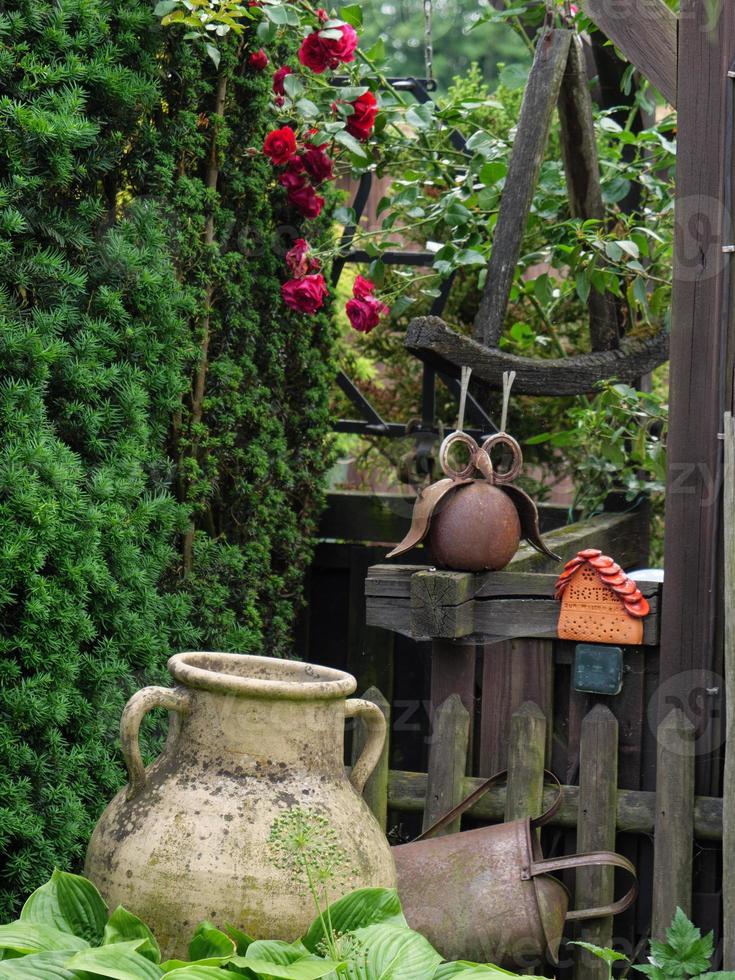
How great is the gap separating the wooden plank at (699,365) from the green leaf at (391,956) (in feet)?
3.33

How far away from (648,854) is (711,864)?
16 cm

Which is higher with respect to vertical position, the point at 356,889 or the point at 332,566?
the point at 332,566

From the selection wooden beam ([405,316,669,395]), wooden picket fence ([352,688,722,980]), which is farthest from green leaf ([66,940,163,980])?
wooden beam ([405,316,669,395])

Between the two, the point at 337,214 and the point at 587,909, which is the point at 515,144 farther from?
the point at 587,909

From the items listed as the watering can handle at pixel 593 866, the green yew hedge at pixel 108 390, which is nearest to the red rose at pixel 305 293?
the green yew hedge at pixel 108 390

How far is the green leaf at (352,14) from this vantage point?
12.2 ft

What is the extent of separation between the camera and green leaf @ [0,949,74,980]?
170cm

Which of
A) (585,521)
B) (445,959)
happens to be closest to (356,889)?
(445,959)

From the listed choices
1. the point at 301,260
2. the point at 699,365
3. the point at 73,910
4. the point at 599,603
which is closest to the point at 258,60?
the point at 301,260

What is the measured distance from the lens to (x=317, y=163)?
12.2 feet

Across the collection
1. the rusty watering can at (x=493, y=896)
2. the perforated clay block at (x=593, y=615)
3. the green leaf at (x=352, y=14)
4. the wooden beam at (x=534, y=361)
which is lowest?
the rusty watering can at (x=493, y=896)

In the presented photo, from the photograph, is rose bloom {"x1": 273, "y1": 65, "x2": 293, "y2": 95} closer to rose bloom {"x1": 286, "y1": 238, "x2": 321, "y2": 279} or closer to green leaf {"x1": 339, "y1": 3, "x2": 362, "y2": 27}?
green leaf {"x1": 339, "y1": 3, "x2": 362, "y2": 27}

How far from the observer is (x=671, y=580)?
8.66 feet

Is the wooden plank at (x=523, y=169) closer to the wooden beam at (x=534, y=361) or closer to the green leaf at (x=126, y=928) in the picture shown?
the wooden beam at (x=534, y=361)
